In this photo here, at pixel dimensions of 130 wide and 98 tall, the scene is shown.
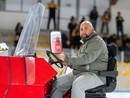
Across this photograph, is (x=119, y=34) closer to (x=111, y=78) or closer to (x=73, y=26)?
(x=73, y=26)

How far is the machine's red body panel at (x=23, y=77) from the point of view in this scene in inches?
138

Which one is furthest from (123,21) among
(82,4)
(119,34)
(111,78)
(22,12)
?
(111,78)

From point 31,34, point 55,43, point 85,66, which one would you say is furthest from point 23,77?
point 85,66

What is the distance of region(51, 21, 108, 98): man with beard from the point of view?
151 inches

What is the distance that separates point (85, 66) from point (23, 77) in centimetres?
80

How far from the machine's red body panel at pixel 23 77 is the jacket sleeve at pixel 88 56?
0.34 meters

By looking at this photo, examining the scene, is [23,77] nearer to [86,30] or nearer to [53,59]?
[53,59]

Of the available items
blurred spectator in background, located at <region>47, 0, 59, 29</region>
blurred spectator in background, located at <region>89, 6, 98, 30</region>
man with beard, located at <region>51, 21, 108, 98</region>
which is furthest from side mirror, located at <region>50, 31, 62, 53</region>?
blurred spectator in background, located at <region>89, 6, 98, 30</region>

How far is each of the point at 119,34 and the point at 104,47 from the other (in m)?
13.3

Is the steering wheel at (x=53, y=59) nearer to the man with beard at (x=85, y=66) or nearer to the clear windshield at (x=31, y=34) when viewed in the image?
the man with beard at (x=85, y=66)

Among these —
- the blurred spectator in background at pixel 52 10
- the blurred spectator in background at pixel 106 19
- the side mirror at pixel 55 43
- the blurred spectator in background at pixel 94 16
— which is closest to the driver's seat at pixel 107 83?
the side mirror at pixel 55 43

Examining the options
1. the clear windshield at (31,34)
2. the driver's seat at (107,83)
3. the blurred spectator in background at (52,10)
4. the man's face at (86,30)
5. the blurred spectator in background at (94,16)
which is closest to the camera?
the clear windshield at (31,34)

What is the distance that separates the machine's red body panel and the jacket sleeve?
0.34 meters

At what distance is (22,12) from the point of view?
17109mm
